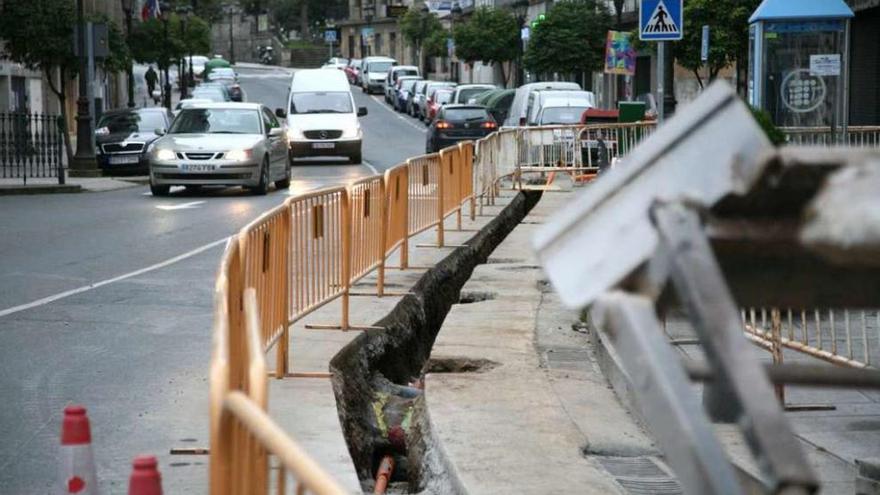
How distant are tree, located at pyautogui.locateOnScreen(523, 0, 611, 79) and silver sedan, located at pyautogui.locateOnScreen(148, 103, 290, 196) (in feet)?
100.0

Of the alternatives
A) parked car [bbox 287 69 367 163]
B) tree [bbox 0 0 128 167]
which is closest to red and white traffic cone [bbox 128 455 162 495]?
tree [bbox 0 0 128 167]

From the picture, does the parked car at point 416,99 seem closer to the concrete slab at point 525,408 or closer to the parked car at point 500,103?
the parked car at point 500,103

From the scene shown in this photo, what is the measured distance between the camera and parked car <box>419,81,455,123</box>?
2530 inches

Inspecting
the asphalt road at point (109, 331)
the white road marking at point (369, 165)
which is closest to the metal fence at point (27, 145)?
the asphalt road at point (109, 331)

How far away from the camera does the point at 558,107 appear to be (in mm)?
35188

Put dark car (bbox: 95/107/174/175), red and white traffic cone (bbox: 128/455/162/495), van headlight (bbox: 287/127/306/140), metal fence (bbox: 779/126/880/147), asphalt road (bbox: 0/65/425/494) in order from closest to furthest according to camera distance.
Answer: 1. red and white traffic cone (bbox: 128/455/162/495)
2. asphalt road (bbox: 0/65/425/494)
3. metal fence (bbox: 779/126/880/147)
4. dark car (bbox: 95/107/174/175)
5. van headlight (bbox: 287/127/306/140)

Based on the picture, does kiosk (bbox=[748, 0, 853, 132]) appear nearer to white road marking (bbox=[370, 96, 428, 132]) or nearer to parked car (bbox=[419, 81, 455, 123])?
white road marking (bbox=[370, 96, 428, 132])

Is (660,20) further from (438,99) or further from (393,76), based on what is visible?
(393,76)

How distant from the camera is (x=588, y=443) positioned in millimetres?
7918

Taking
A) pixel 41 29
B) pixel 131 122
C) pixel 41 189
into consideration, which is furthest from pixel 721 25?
pixel 41 189

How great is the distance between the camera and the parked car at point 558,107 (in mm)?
34875

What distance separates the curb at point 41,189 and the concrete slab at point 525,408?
56.1 feet

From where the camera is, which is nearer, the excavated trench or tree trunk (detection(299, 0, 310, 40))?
the excavated trench

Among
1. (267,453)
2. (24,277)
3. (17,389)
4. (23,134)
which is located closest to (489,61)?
(23,134)
